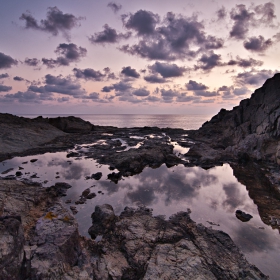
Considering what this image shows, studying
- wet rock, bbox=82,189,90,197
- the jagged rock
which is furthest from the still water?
the jagged rock

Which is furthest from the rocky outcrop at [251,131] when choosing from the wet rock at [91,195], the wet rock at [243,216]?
the wet rock at [91,195]

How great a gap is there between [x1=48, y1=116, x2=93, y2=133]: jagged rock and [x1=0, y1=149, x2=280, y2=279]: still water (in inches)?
1679

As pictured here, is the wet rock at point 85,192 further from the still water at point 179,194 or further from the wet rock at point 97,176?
the wet rock at point 97,176

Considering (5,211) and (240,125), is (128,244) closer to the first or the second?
(5,211)

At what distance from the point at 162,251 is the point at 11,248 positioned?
8173mm

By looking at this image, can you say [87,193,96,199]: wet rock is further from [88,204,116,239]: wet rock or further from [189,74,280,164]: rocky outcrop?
[189,74,280,164]: rocky outcrop

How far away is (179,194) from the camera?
23.3m

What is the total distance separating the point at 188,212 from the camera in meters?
18.9

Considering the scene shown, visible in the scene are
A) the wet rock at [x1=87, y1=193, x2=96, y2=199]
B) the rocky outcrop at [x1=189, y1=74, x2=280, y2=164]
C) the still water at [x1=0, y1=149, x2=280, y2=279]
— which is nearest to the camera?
the still water at [x1=0, y1=149, x2=280, y2=279]

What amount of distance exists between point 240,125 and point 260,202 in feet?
118

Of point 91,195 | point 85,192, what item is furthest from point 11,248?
point 85,192

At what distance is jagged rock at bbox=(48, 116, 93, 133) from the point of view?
77.1 meters

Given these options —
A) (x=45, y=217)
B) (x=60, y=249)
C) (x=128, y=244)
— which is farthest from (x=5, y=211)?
(x=128, y=244)

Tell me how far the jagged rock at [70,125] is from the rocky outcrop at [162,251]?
67.7 metres
